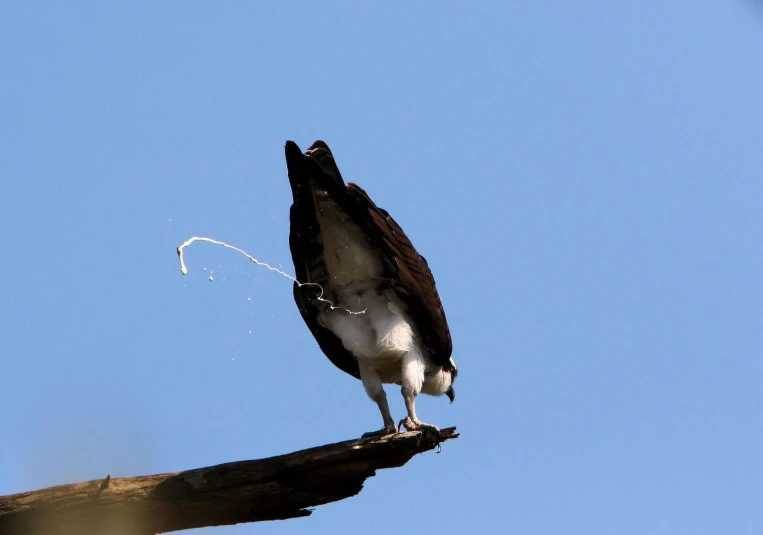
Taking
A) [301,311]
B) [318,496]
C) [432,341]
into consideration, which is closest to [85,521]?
[318,496]

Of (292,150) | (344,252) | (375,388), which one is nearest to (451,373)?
(375,388)

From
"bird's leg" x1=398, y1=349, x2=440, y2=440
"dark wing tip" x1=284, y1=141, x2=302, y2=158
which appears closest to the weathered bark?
"bird's leg" x1=398, y1=349, x2=440, y2=440

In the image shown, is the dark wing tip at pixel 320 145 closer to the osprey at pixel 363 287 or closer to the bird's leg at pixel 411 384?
the osprey at pixel 363 287

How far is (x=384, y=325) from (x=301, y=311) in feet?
2.89

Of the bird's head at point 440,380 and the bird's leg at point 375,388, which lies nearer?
the bird's leg at point 375,388

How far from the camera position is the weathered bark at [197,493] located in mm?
6094

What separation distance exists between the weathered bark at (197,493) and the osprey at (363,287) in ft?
4.29

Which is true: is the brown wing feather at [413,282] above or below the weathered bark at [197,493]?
above

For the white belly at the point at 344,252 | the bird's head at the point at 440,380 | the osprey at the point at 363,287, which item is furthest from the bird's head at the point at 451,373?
the white belly at the point at 344,252

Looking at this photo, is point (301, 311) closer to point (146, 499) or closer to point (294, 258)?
point (294, 258)

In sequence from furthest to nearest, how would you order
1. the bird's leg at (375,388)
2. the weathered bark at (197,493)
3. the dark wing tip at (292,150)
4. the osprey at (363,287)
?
the bird's leg at (375,388) → the osprey at (363,287) → the dark wing tip at (292,150) → the weathered bark at (197,493)

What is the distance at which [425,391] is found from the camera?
905 cm

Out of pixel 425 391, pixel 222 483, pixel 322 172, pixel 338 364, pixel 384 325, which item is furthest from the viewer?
pixel 425 391

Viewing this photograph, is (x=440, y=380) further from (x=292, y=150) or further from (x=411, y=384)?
(x=292, y=150)
